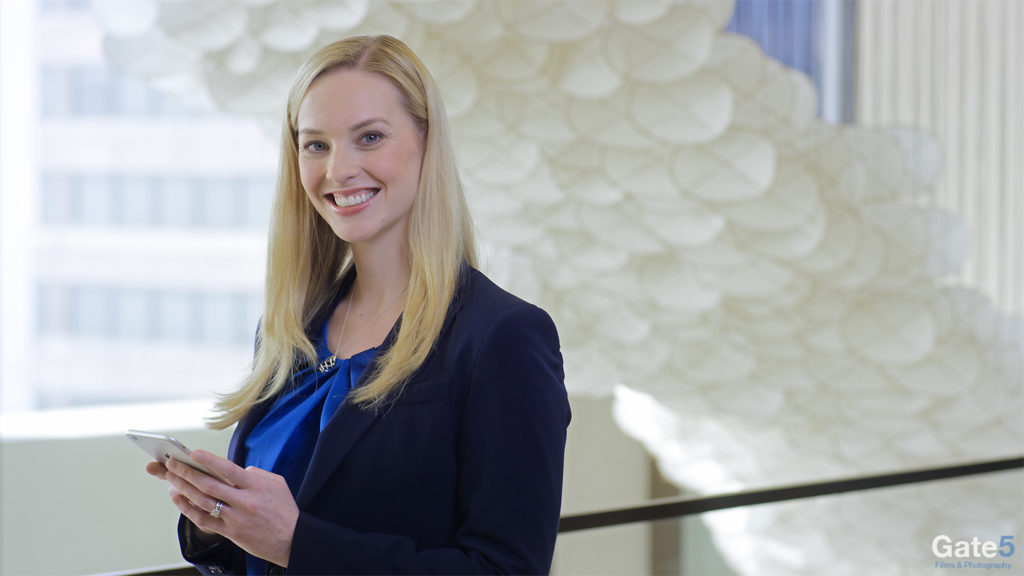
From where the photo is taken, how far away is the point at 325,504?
4.07 feet

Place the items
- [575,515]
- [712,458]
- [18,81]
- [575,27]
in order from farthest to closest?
[18,81] < [712,458] < [575,27] < [575,515]

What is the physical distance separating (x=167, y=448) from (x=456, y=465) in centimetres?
34

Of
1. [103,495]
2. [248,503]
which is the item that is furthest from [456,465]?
[103,495]

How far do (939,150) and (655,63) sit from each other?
4.19 ft

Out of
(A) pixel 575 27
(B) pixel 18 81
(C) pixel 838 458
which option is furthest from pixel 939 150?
(B) pixel 18 81

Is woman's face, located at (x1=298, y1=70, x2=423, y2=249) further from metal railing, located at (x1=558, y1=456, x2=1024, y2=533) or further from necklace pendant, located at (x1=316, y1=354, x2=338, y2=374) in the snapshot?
metal railing, located at (x1=558, y1=456, x2=1024, y2=533)

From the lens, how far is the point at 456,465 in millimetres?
1230

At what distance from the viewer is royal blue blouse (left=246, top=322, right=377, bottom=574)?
1352mm

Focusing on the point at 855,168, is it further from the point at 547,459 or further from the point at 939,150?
the point at 547,459

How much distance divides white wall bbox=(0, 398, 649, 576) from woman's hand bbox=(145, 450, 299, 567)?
820cm

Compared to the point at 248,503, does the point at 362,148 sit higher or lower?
higher

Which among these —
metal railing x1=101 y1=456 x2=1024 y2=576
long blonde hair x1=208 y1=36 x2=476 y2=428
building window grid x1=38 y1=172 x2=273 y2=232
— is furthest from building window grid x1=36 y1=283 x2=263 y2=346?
long blonde hair x1=208 y1=36 x2=476 y2=428

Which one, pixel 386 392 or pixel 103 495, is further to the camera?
pixel 103 495

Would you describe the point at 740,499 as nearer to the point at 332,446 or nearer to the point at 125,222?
the point at 332,446
